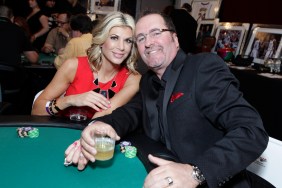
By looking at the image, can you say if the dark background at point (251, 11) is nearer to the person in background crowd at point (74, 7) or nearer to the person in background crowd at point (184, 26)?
the person in background crowd at point (184, 26)

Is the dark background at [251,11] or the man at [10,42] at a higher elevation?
the dark background at [251,11]

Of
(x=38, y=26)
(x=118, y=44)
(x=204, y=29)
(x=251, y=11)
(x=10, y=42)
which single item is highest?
(x=251, y=11)

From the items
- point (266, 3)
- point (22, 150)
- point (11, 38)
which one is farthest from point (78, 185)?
point (266, 3)

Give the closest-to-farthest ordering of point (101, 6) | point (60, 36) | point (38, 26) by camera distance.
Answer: point (60, 36)
point (38, 26)
point (101, 6)

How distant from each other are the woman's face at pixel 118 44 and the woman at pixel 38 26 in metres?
3.70

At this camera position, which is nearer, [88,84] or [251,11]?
[88,84]

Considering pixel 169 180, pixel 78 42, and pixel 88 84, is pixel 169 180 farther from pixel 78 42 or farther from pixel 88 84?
pixel 78 42

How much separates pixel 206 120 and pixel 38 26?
493 centimetres

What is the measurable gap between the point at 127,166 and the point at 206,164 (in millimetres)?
355

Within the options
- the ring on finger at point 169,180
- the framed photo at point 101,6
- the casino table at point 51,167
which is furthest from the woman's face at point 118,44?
the framed photo at point 101,6

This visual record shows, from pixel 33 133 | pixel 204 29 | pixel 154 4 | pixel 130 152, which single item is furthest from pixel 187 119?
pixel 154 4

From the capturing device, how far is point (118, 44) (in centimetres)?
207

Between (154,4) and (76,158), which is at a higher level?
(154,4)

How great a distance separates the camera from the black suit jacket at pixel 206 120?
3.47 ft
